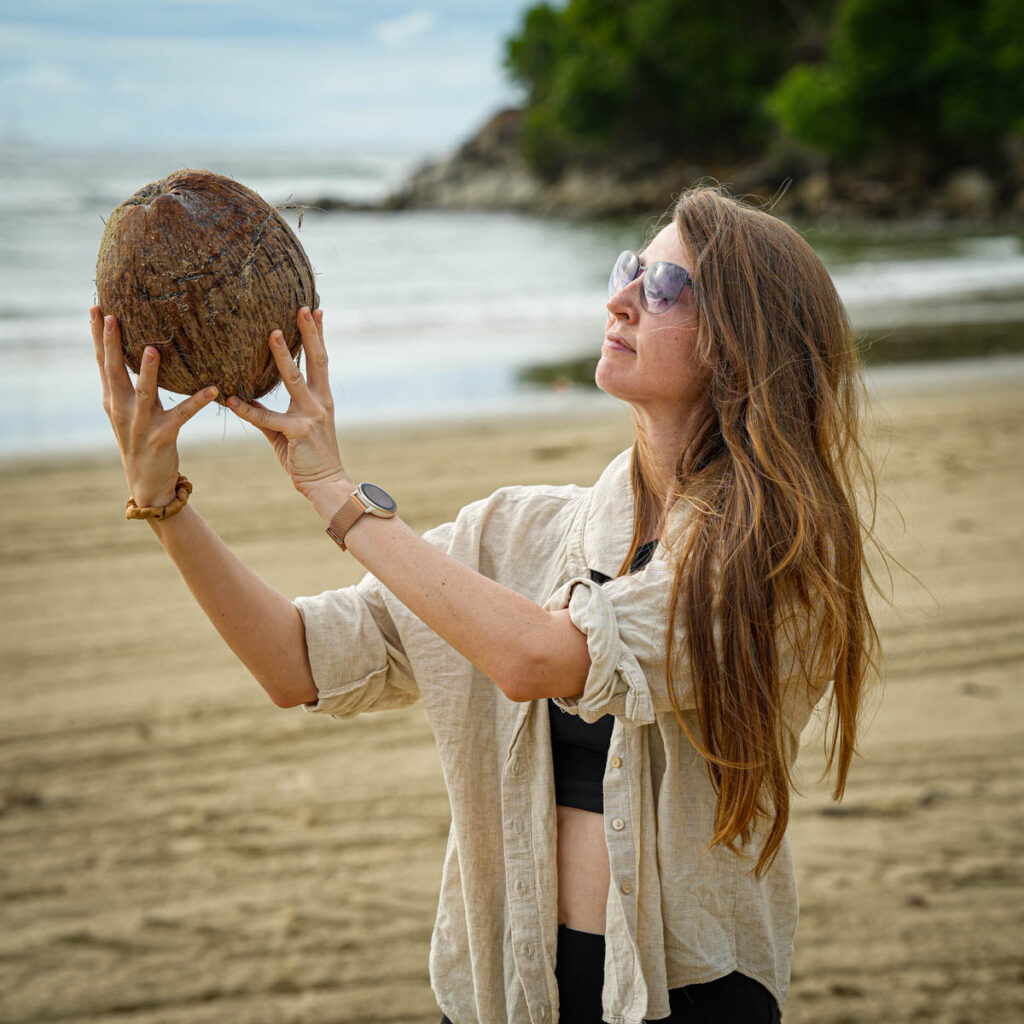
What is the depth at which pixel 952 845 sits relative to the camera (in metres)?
4.03

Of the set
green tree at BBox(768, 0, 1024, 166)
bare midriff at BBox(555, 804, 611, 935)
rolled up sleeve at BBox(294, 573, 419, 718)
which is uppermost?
green tree at BBox(768, 0, 1024, 166)

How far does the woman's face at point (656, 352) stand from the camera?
1.91 m

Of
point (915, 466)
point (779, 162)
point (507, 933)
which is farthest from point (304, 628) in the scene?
point (779, 162)

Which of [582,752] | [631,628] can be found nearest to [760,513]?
[631,628]

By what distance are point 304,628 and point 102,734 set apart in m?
3.34

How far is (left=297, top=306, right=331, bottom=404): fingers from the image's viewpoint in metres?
1.74

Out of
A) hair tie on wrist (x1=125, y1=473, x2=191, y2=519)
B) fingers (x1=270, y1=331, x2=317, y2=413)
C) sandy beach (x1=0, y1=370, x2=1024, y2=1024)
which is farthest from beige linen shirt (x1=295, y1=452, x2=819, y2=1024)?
sandy beach (x1=0, y1=370, x2=1024, y2=1024)

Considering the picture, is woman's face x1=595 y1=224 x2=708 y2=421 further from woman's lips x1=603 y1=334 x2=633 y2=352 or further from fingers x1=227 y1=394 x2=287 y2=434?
fingers x1=227 y1=394 x2=287 y2=434

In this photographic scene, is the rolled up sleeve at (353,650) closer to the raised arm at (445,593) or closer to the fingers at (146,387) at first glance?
the raised arm at (445,593)

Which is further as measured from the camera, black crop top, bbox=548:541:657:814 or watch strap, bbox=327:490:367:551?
black crop top, bbox=548:541:657:814

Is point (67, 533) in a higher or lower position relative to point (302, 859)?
higher

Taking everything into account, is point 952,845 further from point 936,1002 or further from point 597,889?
point 597,889

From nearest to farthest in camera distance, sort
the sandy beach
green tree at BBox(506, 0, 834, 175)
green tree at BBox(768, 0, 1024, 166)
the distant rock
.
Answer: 1. the sandy beach
2. the distant rock
3. green tree at BBox(768, 0, 1024, 166)
4. green tree at BBox(506, 0, 834, 175)

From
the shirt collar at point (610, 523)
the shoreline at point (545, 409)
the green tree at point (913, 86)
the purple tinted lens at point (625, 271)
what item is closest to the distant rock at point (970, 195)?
the green tree at point (913, 86)
